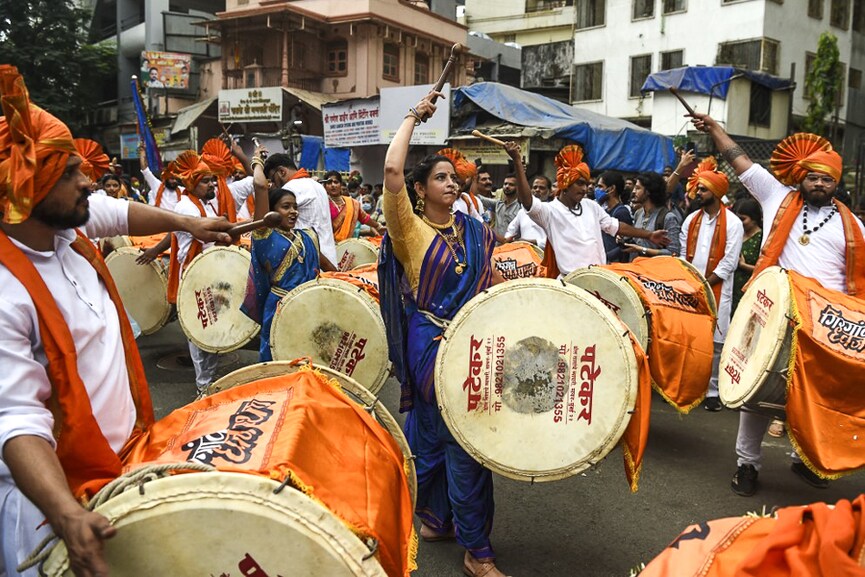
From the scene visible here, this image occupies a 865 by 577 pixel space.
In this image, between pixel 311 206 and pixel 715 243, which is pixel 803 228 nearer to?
pixel 715 243

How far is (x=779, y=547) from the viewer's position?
128 cm

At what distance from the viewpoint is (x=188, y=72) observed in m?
29.3

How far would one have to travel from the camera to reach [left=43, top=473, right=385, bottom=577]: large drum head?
1570mm

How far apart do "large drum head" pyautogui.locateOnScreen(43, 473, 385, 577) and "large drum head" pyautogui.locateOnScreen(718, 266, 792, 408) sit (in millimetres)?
2588

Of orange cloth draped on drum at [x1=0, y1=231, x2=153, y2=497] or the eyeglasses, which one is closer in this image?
orange cloth draped on drum at [x1=0, y1=231, x2=153, y2=497]

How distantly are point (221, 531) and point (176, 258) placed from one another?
5516 mm

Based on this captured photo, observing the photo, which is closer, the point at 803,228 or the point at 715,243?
the point at 803,228

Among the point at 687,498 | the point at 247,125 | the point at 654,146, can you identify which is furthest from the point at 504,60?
the point at 687,498

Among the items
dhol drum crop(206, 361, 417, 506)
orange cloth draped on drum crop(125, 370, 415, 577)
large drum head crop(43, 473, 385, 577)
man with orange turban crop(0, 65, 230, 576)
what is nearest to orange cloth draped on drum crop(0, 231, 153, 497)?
man with orange turban crop(0, 65, 230, 576)

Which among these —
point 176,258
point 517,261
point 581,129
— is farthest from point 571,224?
point 581,129

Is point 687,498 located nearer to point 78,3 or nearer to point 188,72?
point 188,72

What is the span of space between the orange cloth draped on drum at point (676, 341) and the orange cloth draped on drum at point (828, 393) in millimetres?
1320

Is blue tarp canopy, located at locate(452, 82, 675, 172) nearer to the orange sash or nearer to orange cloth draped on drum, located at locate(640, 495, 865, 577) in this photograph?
the orange sash

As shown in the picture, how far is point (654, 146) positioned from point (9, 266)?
748 inches
